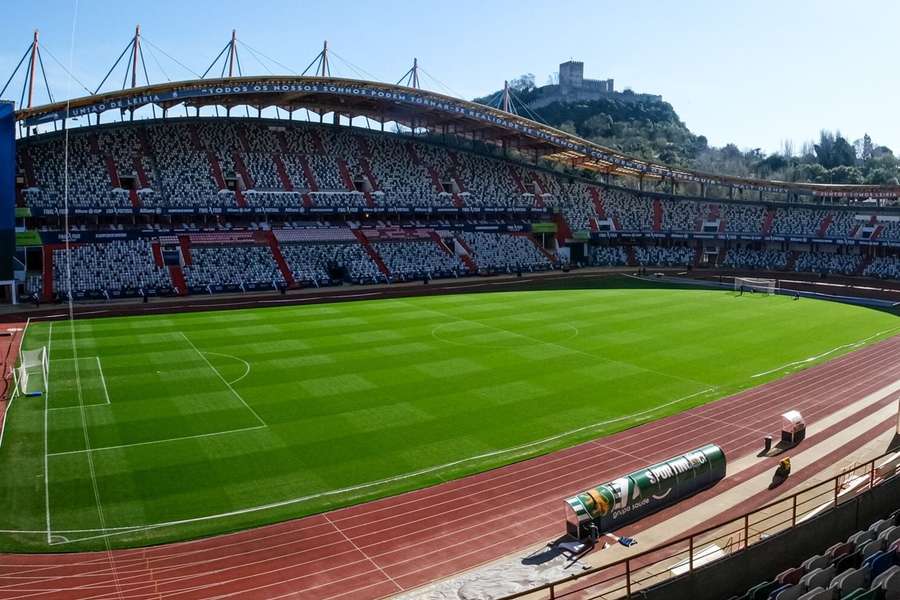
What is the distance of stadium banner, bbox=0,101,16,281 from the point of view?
144 feet

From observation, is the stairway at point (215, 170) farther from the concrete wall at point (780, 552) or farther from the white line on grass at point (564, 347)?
the concrete wall at point (780, 552)

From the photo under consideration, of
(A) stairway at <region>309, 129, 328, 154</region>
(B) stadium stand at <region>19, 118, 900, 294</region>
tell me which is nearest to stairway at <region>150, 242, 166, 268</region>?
(B) stadium stand at <region>19, 118, 900, 294</region>

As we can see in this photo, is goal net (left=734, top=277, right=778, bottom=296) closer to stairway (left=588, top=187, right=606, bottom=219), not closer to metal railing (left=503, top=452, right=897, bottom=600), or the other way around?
stairway (left=588, top=187, right=606, bottom=219)

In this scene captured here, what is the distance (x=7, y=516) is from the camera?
56.3 feet

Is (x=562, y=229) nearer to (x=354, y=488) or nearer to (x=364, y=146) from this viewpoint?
(x=364, y=146)

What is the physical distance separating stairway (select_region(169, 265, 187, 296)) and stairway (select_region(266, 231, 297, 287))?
767cm

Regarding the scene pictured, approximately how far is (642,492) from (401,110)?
56.3 metres

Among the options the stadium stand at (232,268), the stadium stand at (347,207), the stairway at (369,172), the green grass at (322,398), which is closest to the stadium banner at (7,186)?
the stadium stand at (347,207)

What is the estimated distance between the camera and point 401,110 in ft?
221

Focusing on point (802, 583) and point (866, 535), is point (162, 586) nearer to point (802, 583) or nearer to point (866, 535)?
point (802, 583)

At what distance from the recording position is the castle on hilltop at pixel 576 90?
179 metres

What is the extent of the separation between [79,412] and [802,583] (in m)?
23.2

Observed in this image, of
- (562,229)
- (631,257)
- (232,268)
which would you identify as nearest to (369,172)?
(232,268)

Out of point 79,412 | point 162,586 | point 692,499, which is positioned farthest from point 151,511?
point 692,499
